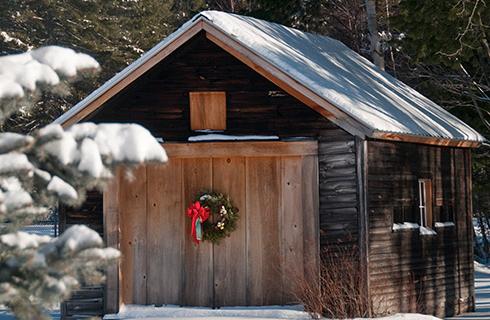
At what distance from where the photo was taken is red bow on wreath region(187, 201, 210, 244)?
15112 mm

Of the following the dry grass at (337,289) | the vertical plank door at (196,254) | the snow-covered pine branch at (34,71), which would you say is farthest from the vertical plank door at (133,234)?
the snow-covered pine branch at (34,71)

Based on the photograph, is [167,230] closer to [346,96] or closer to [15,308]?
[346,96]

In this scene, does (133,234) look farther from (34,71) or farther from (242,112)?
(34,71)

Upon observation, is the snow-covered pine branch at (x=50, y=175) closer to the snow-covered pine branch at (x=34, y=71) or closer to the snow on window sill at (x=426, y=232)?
the snow-covered pine branch at (x=34, y=71)

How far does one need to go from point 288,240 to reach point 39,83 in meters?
10.7

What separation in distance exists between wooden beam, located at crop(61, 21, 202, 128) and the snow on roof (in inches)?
3.3

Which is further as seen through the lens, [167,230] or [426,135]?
[426,135]

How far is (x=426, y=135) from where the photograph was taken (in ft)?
54.6

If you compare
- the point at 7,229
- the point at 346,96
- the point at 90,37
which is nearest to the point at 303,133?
the point at 346,96

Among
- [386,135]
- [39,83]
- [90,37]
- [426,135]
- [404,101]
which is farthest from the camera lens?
[90,37]

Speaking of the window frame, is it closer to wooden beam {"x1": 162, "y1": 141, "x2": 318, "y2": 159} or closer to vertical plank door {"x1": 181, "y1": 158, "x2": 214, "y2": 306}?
wooden beam {"x1": 162, "y1": 141, "x2": 318, "y2": 159}

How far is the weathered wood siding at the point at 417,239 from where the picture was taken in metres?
15.3

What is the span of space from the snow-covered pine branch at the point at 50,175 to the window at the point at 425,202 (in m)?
12.8

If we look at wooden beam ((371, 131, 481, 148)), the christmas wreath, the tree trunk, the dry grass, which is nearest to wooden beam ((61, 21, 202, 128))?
the christmas wreath
